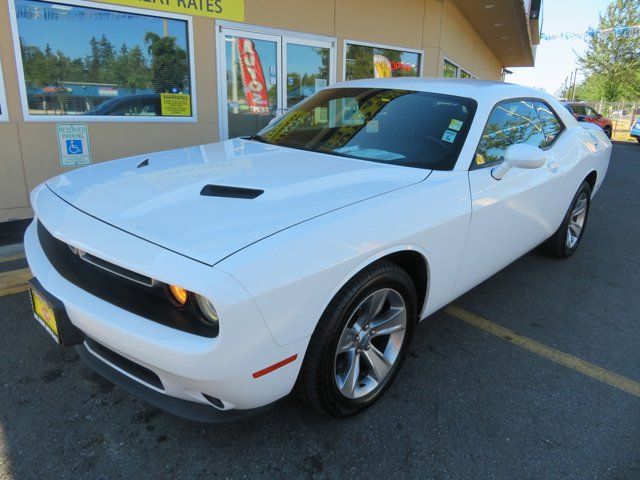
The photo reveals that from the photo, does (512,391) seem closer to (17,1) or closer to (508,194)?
(508,194)

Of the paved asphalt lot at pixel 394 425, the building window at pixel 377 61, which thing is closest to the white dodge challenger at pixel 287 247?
the paved asphalt lot at pixel 394 425

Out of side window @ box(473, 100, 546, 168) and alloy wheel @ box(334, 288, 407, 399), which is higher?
side window @ box(473, 100, 546, 168)

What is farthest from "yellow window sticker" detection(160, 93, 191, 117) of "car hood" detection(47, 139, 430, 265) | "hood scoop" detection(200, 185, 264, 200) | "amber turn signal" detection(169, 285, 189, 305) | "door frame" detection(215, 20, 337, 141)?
"amber turn signal" detection(169, 285, 189, 305)

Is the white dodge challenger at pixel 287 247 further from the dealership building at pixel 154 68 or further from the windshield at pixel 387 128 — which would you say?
the dealership building at pixel 154 68

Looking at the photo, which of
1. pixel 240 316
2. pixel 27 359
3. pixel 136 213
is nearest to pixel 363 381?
pixel 240 316

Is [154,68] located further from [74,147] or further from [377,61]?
[377,61]

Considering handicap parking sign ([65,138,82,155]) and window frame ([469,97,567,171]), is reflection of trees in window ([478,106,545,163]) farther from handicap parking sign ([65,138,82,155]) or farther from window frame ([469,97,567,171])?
handicap parking sign ([65,138,82,155])

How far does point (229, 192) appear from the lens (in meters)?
2.23

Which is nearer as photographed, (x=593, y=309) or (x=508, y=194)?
(x=508, y=194)

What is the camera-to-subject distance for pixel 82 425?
7.36 ft

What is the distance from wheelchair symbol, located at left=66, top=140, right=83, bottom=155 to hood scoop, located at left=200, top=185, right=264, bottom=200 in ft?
13.9

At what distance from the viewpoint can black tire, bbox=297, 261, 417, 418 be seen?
1968 mm

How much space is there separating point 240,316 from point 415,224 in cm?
104

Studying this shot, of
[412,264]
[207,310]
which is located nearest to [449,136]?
[412,264]
